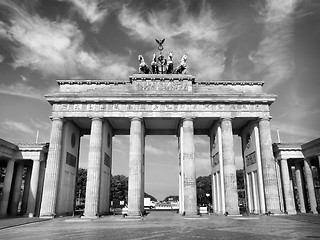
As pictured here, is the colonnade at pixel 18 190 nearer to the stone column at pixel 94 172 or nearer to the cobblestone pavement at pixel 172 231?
the stone column at pixel 94 172

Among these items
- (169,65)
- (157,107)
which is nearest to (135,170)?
(157,107)

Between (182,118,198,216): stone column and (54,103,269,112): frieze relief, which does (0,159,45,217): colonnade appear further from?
(182,118,198,216): stone column

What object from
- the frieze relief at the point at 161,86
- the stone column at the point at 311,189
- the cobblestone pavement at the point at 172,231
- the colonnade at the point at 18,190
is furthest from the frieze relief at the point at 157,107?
the cobblestone pavement at the point at 172,231

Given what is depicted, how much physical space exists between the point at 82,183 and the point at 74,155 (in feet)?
155

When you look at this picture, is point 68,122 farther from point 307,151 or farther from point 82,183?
point 82,183

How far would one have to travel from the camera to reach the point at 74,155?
41.0 m

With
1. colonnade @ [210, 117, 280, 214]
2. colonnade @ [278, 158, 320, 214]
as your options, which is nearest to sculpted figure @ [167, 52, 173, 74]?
colonnade @ [210, 117, 280, 214]

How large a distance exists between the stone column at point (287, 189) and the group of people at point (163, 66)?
64.8ft

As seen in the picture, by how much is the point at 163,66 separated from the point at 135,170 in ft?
51.9

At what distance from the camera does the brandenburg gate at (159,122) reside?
33.7 metres

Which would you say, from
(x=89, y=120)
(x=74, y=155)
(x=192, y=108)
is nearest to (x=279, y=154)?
(x=192, y=108)

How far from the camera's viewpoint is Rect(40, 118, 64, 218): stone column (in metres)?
32.5

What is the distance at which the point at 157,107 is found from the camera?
3631cm

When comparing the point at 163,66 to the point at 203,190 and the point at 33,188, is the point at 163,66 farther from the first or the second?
the point at 203,190
